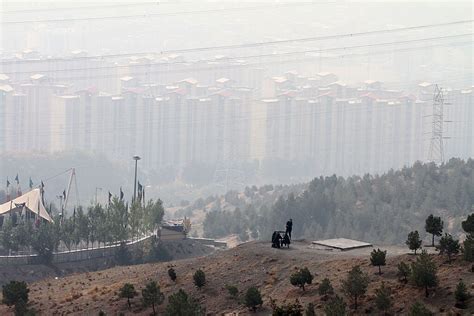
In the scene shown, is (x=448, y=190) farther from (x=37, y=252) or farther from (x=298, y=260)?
(x=298, y=260)

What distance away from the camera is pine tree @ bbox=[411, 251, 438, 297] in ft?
108

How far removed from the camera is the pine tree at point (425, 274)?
32844 millimetres

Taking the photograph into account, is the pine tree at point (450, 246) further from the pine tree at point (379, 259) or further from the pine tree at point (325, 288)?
the pine tree at point (325, 288)

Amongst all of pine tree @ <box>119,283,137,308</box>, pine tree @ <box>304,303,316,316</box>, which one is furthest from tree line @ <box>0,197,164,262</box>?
pine tree @ <box>304,303,316,316</box>

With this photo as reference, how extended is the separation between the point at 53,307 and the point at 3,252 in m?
42.8

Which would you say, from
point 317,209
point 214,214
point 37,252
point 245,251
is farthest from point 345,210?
point 245,251

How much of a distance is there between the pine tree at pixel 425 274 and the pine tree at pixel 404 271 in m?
1.06

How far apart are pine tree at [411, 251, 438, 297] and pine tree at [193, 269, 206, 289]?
367 inches

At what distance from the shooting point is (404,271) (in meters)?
34.9

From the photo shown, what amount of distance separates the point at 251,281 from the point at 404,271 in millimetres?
6899

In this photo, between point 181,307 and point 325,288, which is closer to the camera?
point 181,307

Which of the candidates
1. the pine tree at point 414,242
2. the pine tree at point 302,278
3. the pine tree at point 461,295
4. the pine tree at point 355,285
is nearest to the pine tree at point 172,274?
the pine tree at point 302,278

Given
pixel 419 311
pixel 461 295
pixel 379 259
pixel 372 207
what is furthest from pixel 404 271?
pixel 372 207

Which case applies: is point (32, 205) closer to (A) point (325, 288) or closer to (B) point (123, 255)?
(B) point (123, 255)
